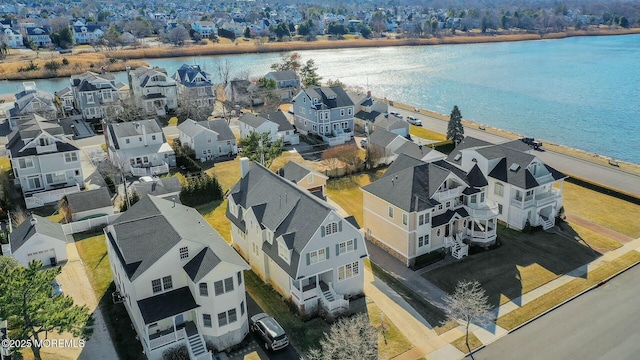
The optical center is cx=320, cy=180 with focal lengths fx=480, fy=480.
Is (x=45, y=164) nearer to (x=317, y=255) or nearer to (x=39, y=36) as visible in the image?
(x=317, y=255)

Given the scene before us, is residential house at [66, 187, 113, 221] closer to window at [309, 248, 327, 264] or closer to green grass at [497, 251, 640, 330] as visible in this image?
window at [309, 248, 327, 264]

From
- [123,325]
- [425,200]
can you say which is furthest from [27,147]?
[425,200]

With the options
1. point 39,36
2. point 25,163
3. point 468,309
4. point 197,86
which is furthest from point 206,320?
point 39,36

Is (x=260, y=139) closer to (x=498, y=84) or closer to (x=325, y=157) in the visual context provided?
(x=325, y=157)

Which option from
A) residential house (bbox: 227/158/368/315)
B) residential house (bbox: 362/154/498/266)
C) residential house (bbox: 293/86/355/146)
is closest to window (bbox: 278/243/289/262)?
residential house (bbox: 227/158/368/315)

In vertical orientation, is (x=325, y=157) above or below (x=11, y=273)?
below
